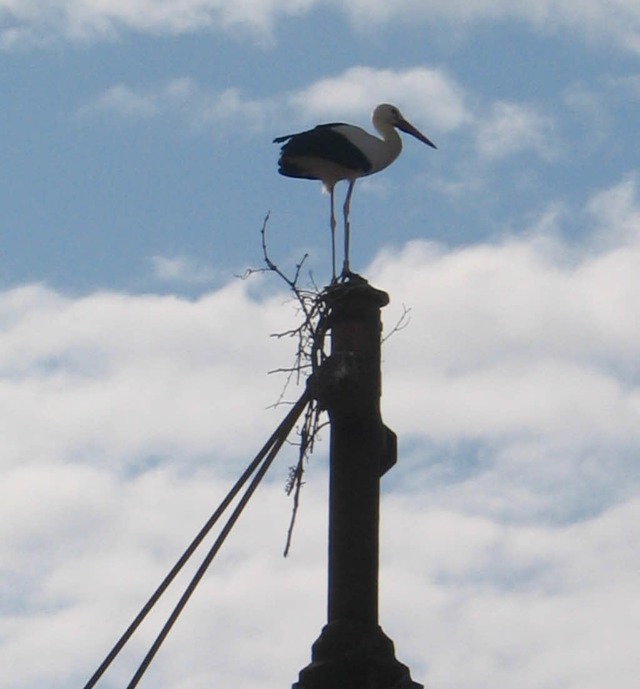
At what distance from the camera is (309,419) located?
14.1 ft

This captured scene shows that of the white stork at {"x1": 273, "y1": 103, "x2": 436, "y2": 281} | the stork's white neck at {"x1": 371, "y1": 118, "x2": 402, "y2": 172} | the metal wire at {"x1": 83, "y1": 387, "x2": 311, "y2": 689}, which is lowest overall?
the metal wire at {"x1": 83, "y1": 387, "x2": 311, "y2": 689}

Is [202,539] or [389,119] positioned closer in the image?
[202,539]

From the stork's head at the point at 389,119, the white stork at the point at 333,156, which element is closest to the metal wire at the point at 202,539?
the white stork at the point at 333,156

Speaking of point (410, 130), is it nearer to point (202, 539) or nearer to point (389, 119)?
point (389, 119)

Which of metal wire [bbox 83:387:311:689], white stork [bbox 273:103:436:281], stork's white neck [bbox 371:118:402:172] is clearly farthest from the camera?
stork's white neck [bbox 371:118:402:172]

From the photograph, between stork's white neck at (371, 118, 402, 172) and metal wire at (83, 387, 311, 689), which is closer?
metal wire at (83, 387, 311, 689)

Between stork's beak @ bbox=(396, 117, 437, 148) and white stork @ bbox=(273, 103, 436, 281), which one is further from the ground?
stork's beak @ bbox=(396, 117, 437, 148)

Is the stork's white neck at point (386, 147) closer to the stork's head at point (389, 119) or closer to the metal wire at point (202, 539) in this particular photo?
the stork's head at point (389, 119)

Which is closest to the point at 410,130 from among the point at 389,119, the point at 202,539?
the point at 389,119

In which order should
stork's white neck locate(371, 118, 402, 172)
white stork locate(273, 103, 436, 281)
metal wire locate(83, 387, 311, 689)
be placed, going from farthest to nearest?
stork's white neck locate(371, 118, 402, 172), white stork locate(273, 103, 436, 281), metal wire locate(83, 387, 311, 689)

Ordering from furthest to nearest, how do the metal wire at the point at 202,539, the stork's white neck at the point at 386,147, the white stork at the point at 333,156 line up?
the stork's white neck at the point at 386,147 < the white stork at the point at 333,156 < the metal wire at the point at 202,539

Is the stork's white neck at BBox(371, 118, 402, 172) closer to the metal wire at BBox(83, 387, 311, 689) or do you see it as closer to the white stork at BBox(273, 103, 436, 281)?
the white stork at BBox(273, 103, 436, 281)

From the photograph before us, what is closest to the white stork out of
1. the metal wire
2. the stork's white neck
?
the stork's white neck

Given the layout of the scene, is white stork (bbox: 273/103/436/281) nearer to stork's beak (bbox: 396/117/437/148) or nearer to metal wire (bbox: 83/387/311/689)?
stork's beak (bbox: 396/117/437/148)
